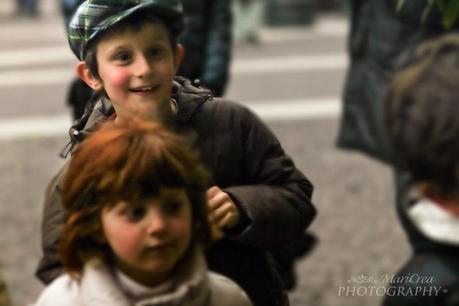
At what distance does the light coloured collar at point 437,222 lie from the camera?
1.72 m

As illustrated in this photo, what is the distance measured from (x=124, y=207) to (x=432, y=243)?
1.60ft

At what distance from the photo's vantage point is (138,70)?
1.77 m

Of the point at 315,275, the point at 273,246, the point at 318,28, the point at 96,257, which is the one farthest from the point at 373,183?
the point at 318,28

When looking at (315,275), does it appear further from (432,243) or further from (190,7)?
(432,243)

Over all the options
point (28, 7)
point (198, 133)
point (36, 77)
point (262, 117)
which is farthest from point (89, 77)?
point (28, 7)

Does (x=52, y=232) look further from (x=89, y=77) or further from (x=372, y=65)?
(x=372, y=65)

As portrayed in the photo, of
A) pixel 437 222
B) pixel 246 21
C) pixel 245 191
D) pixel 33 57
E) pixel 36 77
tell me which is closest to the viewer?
pixel 437 222

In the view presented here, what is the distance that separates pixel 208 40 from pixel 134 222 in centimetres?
205

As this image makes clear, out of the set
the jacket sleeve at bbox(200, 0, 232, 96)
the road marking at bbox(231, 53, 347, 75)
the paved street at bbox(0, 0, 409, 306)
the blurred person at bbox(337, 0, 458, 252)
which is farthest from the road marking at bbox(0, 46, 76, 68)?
the jacket sleeve at bbox(200, 0, 232, 96)

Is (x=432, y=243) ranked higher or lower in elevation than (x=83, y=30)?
lower

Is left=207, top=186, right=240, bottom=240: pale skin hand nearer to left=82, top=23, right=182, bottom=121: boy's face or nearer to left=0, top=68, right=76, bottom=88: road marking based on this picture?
left=82, top=23, right=182, bottom=121: boy's face

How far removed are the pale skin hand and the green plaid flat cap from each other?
30 cm

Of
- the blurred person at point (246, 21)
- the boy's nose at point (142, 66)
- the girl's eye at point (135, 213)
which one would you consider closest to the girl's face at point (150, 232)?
the girl's eye at point (135, 213)

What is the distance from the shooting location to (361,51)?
15.9 ft
